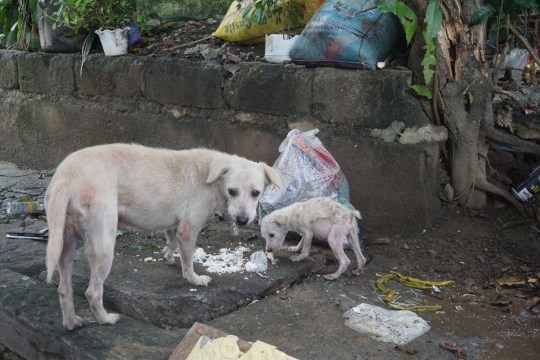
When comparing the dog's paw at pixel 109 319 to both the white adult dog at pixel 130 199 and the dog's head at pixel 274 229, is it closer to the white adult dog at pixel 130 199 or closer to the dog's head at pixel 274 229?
the white adult dog at pixel 130 199

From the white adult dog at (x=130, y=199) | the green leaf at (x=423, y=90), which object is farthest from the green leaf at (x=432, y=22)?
the white adult dog at (x=130, y=199)

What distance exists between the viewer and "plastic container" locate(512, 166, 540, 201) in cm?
451

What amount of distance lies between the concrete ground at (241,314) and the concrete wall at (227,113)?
2.13 ft

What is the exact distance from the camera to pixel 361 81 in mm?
4645

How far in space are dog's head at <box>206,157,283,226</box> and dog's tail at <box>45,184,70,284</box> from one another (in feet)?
2.68

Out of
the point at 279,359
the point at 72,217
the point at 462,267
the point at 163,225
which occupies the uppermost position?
the point at 72,217

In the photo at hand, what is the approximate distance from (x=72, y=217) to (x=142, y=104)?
124 inches

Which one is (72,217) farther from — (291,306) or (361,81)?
(361,81)

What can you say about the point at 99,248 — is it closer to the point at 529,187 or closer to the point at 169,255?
the point at 169,255

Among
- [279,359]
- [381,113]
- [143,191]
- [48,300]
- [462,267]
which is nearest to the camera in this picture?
[279,359]

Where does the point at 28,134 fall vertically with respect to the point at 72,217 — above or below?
below

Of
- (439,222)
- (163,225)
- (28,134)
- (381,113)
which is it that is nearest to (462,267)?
(439,222)

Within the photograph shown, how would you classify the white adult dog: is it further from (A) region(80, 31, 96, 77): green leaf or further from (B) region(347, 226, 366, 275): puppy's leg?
(A) region(80, 31, 96, 77): green leaf

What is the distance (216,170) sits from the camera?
3.58 m
